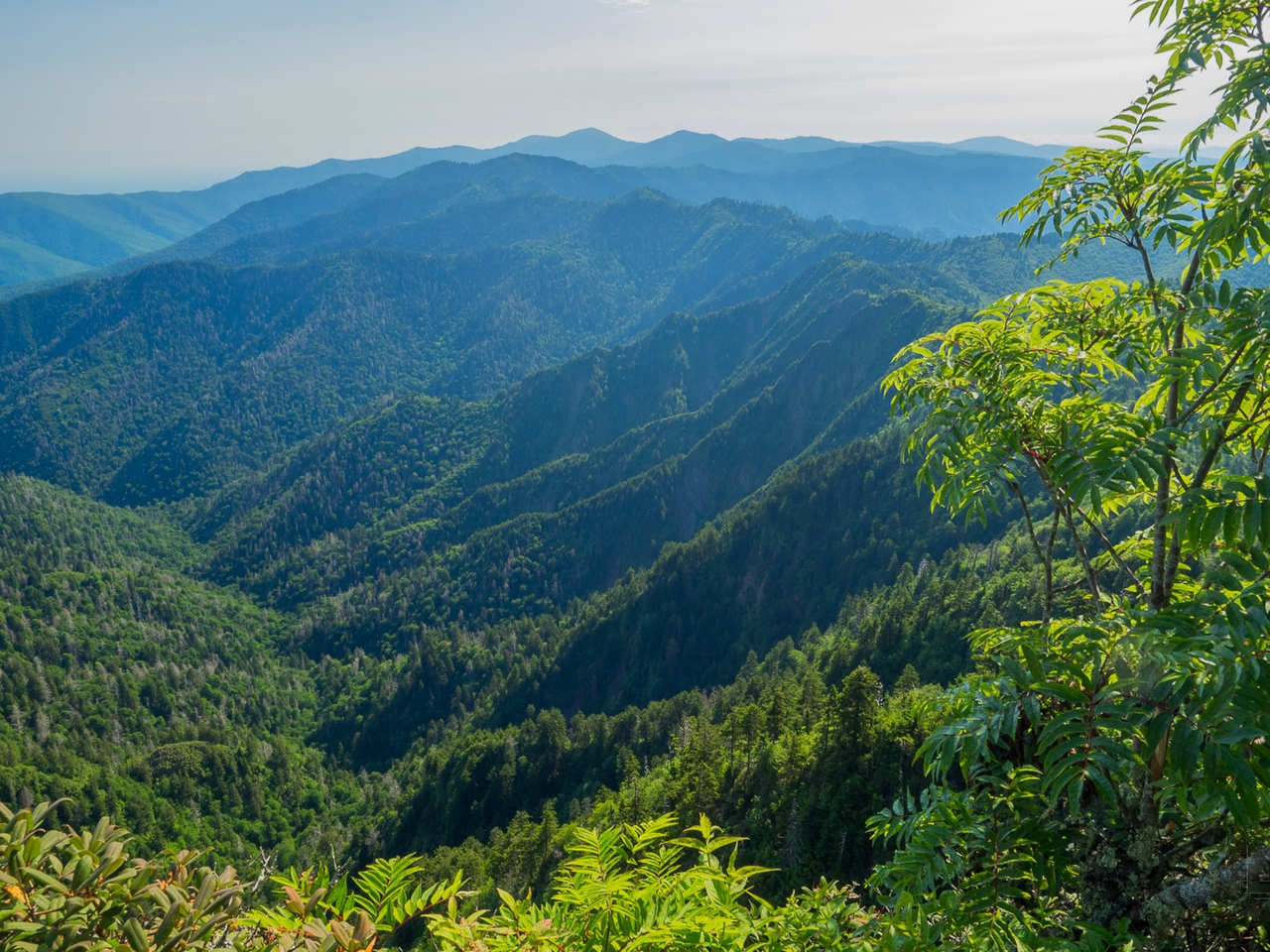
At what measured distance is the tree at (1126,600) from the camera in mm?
5453

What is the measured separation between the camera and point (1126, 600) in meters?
8.52

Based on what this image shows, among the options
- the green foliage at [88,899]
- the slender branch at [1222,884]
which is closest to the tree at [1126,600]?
the slender branch at [1222,884]

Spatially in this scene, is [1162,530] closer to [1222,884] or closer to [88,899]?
[1222,884]

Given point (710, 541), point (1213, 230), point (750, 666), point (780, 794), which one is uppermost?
point (1213, 230)

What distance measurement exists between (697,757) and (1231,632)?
7693 cm

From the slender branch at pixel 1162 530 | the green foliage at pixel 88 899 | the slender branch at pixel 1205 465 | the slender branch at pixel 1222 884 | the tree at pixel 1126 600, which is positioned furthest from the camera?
the slender branch at pixel 1162 530

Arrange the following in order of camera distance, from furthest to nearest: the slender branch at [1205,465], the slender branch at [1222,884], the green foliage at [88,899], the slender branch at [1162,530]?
the slender branch at [1162,530]
the slender branch at [1205,465]
the slender branch at [1222,884]
the green foliage at [88,899]

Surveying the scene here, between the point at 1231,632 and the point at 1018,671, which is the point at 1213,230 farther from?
the point at 1018,671

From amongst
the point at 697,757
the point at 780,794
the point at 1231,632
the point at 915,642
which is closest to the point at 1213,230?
the point at 1231,632

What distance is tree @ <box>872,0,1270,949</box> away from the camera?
5453 millimetres

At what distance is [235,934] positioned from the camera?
5.91 m

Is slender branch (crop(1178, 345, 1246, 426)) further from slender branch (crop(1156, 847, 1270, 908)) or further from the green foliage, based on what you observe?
the green foliage

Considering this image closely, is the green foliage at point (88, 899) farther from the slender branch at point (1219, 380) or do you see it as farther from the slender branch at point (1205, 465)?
the slender branch at point (1219, 380)

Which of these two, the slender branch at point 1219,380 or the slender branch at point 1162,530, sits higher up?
the slender branch at point 1219,380
